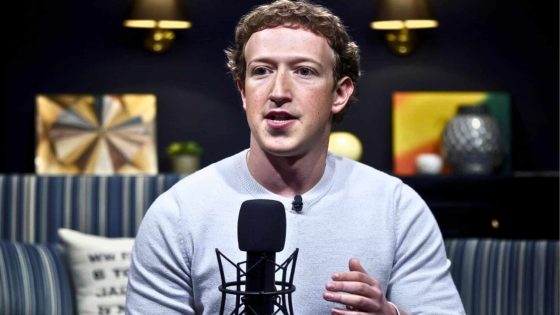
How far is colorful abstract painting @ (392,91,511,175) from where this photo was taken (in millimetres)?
5004

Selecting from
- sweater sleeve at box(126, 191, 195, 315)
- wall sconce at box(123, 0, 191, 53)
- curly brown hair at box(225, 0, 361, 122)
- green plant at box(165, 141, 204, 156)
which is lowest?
sweater sleeve at box(126, 191, 195, 315)

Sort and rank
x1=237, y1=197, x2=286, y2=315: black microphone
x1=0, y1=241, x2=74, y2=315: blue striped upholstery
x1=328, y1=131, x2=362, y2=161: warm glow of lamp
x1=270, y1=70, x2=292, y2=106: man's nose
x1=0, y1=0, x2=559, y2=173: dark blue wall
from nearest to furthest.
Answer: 1. x1=237, y1=197, x2=286, y2=315: black microphone
2. x1=270, y1=70, x2=292, y2=106: man's nose
3. x1=0, y1=241, x2=74, y2=315: blue striped upholstery
4. x1=328, y1=131, x2=362, y2=161: warm glow of lamp
5. x1=0, y1=0, x2=559, y2=173: dark blue wall

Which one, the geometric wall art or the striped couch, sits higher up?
the geometric wall art

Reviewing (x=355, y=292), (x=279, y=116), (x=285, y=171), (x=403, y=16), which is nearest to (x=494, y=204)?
(x=403, y=16)

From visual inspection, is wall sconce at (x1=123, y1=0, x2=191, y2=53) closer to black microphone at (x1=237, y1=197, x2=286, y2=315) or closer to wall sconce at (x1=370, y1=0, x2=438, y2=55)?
wall sconce at (x1=370, y1=0, x2=438, y2=55)

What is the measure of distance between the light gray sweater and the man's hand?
1.15 feet

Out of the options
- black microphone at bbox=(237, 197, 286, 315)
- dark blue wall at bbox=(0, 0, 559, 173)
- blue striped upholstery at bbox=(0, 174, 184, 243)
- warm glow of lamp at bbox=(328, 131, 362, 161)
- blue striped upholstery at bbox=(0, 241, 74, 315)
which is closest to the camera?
black microphone at bbox=(237, 197, 286, 315)

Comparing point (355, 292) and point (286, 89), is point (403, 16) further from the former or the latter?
point (355, 292)

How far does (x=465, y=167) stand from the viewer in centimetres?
485

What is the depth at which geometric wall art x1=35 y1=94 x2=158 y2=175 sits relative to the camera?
486cm

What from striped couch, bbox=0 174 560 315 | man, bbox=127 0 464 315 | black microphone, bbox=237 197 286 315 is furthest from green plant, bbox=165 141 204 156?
black microphone, bbox=237 197 286 315

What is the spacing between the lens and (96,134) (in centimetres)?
489

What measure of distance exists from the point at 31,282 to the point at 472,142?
79.9 inches

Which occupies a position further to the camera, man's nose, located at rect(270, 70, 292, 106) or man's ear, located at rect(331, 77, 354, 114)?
man's ear, located at rect(331, 77, 354, 114)
